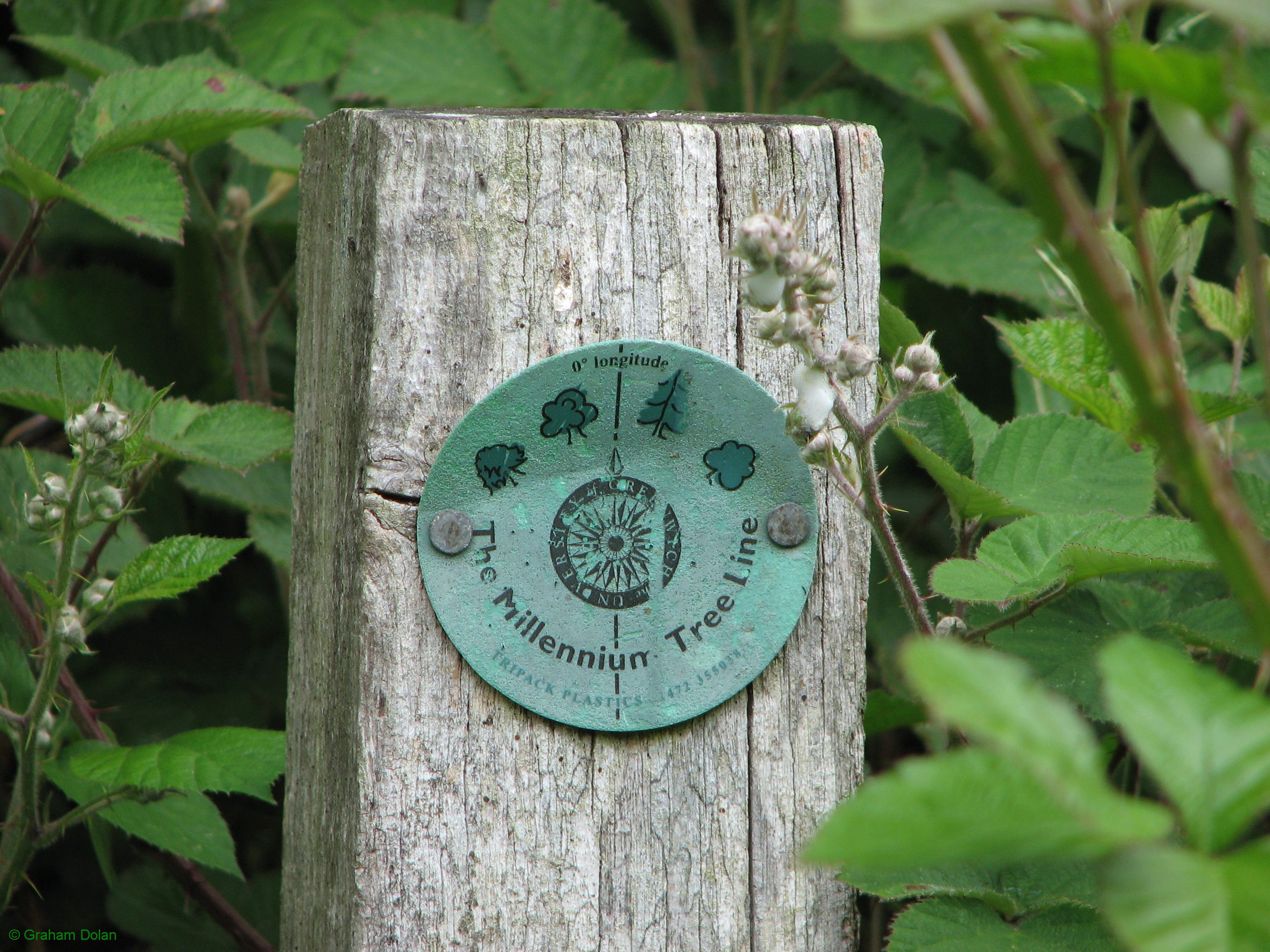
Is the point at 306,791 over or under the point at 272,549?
under

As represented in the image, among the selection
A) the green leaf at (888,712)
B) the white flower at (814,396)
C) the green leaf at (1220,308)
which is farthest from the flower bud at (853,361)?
the green leaf at (1220,308)

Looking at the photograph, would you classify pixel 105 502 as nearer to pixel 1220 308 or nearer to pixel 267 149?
pixel 267 149

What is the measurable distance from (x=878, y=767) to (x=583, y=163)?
1.47 meters

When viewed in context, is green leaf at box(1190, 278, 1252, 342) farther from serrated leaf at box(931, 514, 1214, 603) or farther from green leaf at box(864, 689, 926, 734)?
green leaf at box(864, 689, 926, 734)

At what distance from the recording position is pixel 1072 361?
1.45 metres

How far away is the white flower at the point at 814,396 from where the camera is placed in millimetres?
1025

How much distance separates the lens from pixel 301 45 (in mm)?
2248

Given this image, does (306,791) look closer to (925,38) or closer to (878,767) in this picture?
(925,38)

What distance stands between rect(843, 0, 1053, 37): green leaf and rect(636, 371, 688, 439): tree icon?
2.29ft

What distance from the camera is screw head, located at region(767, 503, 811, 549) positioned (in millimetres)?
1186

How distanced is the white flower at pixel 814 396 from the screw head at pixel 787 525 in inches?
6.8

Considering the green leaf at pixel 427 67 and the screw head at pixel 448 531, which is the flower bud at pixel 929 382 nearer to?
the screw head at pixel 448 531

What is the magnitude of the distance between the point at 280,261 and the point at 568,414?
190cm

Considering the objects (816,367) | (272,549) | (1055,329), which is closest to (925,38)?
(816,367)
